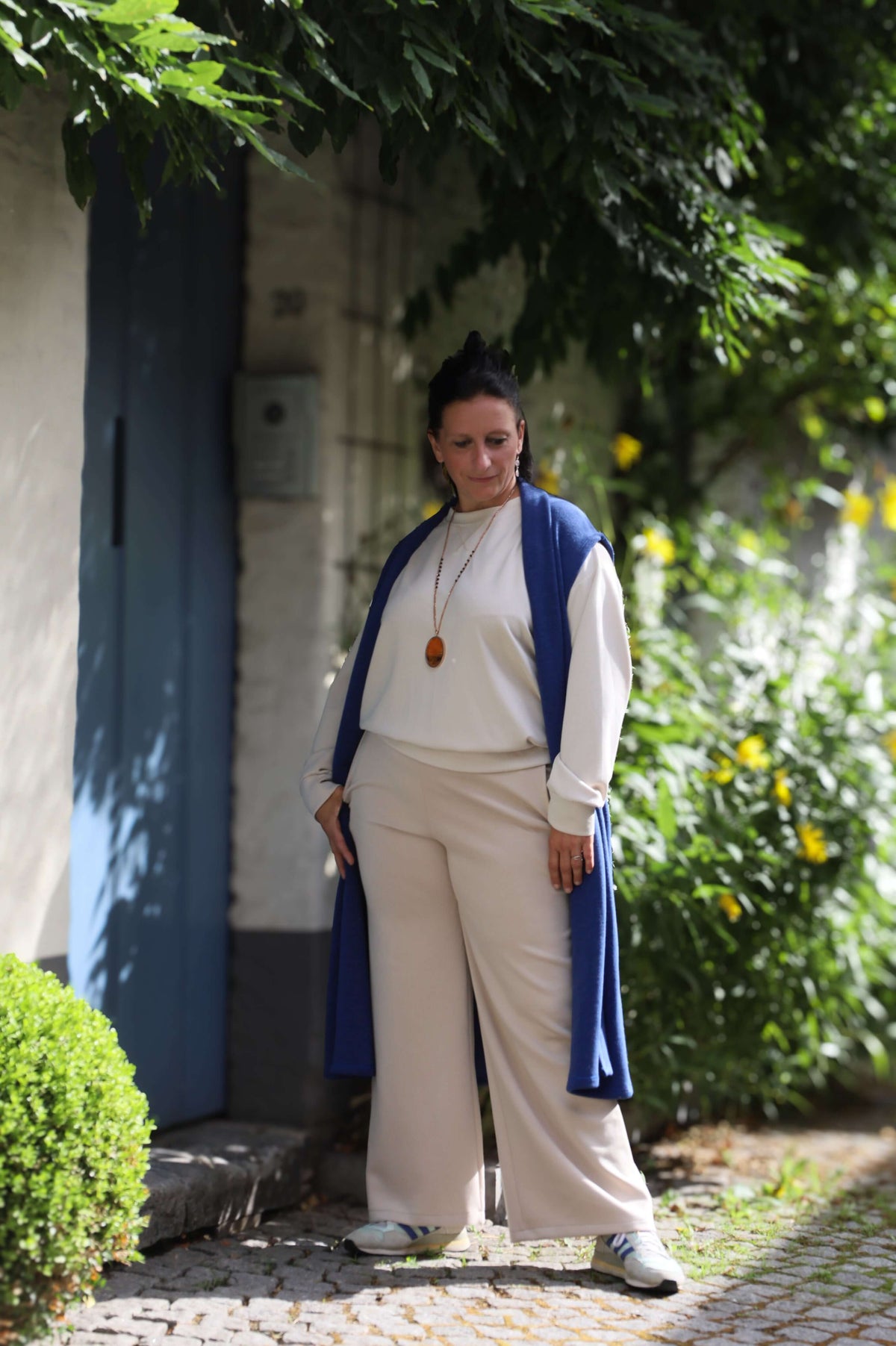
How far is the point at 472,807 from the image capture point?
3066 millimetres

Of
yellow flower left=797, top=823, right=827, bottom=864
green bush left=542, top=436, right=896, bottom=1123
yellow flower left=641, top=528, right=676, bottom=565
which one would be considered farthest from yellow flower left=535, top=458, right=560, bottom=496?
yellow flower left=797, top=823, right=827, bottom=864

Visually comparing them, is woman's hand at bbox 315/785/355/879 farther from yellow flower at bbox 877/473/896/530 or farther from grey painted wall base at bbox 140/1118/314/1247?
yellow flower at bbox 877/473/896/530

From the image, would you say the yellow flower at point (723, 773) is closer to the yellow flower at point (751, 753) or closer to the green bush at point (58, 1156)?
the yellow flower at point (751, 753)

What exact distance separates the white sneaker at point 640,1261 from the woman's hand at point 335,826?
3.13 ft

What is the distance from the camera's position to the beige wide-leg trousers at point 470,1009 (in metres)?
3.00

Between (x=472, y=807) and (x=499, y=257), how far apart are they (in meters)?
1.91

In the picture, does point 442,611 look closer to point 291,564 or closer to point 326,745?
point 326,745

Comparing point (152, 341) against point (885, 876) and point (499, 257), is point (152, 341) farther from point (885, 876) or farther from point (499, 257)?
point (885, 876)

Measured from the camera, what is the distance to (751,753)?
4.29m

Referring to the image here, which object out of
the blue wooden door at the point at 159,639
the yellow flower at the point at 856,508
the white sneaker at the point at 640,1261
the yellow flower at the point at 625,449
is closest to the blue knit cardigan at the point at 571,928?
the white sneaker at the point at 640,1261

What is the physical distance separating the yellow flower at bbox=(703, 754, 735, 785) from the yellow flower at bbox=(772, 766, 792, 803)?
14 cm

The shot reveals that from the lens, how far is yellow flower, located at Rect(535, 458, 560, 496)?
4598 mm

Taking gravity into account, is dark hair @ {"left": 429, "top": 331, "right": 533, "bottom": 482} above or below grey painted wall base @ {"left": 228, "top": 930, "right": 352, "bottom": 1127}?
above

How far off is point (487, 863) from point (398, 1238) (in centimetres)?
86
